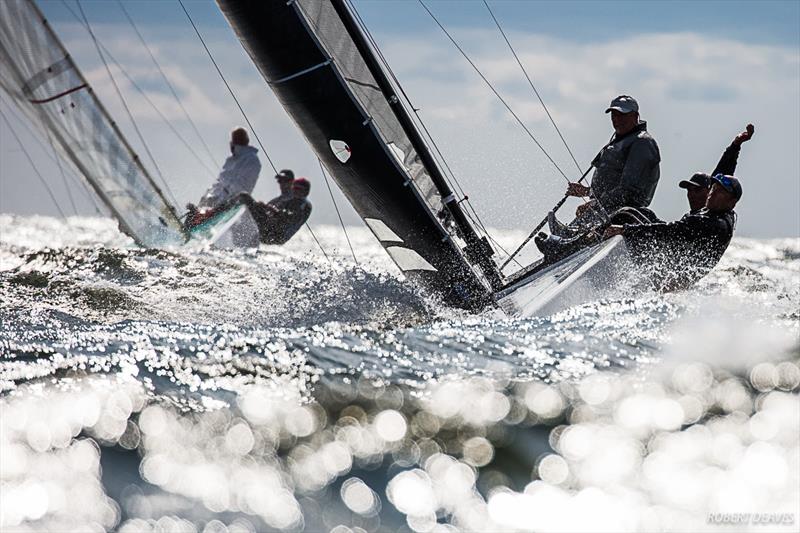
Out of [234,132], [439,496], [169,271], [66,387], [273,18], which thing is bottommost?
[439,496]

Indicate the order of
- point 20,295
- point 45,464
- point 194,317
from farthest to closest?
point 20,295 < point 194,317 < point 45,464

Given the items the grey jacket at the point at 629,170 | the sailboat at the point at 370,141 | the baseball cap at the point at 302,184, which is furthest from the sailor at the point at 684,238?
the baseball cap at the point at 302,184

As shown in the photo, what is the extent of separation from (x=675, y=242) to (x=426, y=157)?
179cm

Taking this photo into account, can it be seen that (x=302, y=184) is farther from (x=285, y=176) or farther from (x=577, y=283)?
(x=577, y=283)

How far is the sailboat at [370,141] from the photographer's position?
22.2 feet

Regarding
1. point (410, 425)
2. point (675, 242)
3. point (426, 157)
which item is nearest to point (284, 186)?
point (426, 157)

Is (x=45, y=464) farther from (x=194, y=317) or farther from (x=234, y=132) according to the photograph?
(x=234, y=132)

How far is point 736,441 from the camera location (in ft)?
9.50

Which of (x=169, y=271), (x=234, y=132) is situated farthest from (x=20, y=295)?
(x=234, y=132)

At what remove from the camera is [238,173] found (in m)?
13.2

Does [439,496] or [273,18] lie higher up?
[273,18]

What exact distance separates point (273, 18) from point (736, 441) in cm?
468

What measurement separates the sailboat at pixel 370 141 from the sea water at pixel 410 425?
2.21m

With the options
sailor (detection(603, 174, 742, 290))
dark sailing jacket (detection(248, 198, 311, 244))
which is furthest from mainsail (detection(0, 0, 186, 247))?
sailor (detection(603, 174, 742, 290))
